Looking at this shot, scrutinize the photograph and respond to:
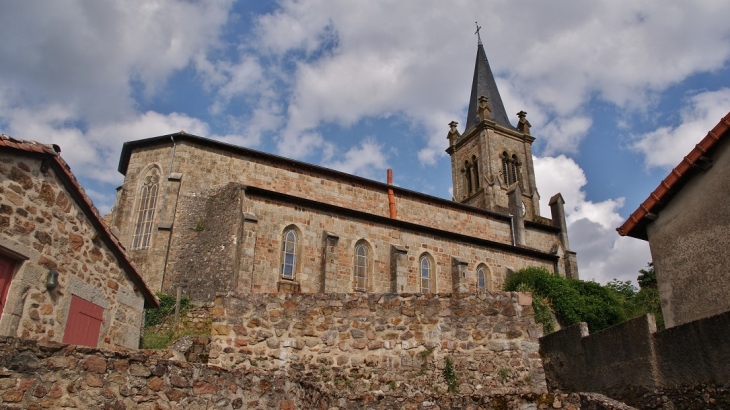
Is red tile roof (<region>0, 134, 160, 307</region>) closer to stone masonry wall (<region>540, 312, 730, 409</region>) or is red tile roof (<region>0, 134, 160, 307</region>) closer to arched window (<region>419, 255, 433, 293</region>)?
stone masonry wall (<region>540, 312, 730, 409</region>)

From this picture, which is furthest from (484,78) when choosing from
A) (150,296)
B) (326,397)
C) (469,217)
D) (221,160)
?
(326,397)

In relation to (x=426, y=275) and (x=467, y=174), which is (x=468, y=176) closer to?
(x=467, y=174)

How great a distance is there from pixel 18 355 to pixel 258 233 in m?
15.4

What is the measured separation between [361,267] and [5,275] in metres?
15.1

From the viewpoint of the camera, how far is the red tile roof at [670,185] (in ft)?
34.3

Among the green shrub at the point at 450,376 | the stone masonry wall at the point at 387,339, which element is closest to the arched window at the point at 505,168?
the stone masonry wall at the point at 387,339

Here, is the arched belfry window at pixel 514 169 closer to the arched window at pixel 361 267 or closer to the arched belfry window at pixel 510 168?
the arched belfry window at pixel 510 168

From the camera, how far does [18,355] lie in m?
4.32

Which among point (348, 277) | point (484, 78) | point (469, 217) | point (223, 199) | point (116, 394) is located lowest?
point (116, 394)

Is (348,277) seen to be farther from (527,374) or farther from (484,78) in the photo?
(484,78)

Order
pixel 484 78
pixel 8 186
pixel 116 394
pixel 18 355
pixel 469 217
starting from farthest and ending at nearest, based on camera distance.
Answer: pixel 484 78, pixel 469 217, pixel 8 186, pixel 116 394, pixel 18 355

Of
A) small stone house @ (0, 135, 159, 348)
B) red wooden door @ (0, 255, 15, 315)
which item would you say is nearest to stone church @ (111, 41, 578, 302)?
small stone house @ (0, 135, 159, 348)

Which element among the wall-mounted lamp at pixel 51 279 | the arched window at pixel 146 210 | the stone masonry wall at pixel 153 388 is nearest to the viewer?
the stone masonry wall at pixel 153 388

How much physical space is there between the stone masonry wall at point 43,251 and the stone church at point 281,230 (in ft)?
30.3
